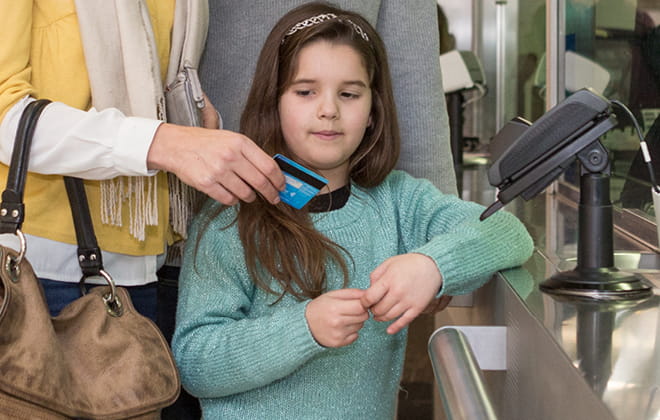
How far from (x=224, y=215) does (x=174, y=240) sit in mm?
102

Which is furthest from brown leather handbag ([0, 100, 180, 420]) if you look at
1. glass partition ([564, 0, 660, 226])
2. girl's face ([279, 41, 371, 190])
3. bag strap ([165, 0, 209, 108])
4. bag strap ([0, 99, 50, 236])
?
glass partition ([564, 0, 660, 226])

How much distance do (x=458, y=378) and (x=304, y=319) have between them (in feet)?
1.19

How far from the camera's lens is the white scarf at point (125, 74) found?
3.58ft

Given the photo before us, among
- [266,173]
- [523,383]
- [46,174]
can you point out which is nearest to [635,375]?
[523,383]

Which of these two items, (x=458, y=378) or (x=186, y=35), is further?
(x=186, y=35)

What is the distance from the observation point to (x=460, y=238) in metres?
1.16

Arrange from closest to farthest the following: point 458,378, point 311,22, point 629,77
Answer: point 458,378 → point 311,22 → point 629,77

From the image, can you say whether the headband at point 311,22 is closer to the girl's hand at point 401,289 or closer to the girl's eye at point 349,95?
the girl's eye at point 349,95

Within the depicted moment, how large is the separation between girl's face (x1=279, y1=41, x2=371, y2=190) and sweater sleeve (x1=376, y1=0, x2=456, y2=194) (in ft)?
0.86

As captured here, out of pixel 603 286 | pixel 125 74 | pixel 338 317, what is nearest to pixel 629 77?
pixel 603 286

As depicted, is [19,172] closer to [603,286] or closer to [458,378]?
[458,378]

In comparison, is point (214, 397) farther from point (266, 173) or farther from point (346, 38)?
point (346, 38)

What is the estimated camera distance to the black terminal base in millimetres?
945

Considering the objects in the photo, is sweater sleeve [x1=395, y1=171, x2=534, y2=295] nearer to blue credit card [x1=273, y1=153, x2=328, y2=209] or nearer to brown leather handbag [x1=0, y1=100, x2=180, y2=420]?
blue credit card [x1=273, y1=153, x2=328, y2=209]
